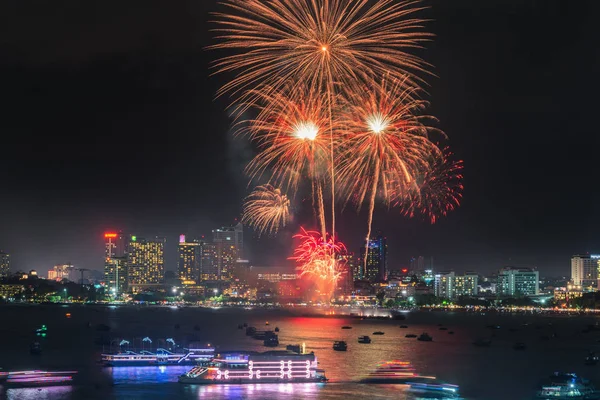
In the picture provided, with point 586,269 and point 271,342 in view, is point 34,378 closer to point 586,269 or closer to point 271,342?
point 271,342

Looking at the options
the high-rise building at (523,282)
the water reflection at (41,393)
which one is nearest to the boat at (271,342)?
the water reflection at (41,393)

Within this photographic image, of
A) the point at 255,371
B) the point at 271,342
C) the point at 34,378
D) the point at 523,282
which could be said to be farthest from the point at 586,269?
the point at 34,378

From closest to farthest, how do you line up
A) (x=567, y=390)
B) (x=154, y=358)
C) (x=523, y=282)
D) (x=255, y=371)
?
(x=567, y=390)
(x=255, y=371)
(x=154, y=358)
(x=523, y=282)

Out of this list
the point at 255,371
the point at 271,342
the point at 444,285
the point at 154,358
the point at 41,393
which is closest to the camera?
the point at 41,393

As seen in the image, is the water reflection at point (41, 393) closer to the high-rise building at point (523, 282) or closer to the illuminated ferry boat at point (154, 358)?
the illuminated ferry boat at point (154, 358)

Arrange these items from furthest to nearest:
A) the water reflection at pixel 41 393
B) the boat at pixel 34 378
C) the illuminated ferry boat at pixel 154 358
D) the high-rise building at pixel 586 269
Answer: the high-rise building at pixel 586 269 → the illuminated ferry boat at pixel 154 358 → the boat at pixel 34 378 → the water reflection at pixel 41 393
